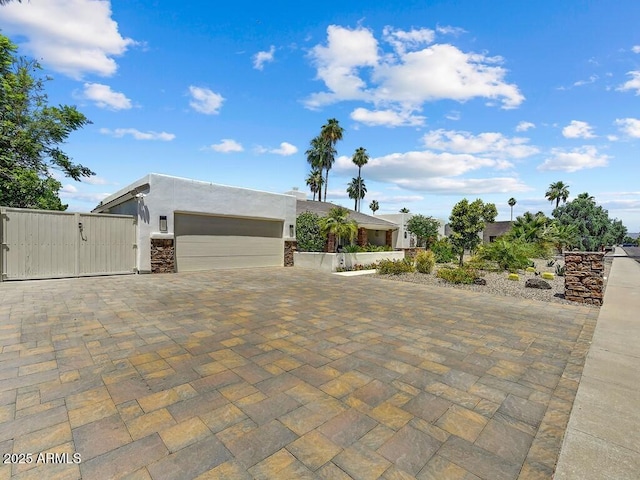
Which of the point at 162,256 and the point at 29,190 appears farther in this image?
the point at 29,190

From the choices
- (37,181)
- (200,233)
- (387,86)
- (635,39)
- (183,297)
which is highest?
(387,86)

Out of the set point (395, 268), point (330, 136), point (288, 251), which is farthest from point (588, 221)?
point (288, 251)

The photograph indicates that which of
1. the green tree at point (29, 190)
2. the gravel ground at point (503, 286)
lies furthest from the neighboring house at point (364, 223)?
the green tree at point (29, 190)

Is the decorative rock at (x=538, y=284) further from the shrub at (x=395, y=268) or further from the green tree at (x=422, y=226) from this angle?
the green tree at (x=422, y=226)

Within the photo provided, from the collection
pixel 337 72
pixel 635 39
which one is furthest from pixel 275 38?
pixel 635 39

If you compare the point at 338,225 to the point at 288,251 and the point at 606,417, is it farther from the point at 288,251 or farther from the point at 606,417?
the point at 606,417

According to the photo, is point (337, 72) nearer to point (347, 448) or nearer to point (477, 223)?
point (477, 223)

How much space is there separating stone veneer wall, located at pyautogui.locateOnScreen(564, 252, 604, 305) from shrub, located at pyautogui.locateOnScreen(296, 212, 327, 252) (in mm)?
10151

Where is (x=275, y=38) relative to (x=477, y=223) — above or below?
above

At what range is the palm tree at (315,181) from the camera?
3909cm

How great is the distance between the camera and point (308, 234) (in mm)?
15766

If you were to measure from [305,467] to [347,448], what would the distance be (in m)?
0.38

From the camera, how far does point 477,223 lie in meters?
16.0

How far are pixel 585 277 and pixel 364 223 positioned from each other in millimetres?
13552
